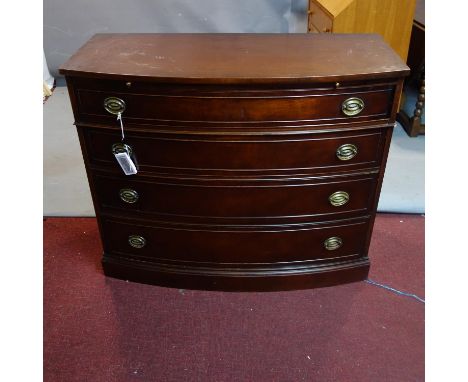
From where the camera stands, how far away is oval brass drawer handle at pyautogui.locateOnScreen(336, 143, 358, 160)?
1.32 metres

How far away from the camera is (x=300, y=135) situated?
4.18 feet

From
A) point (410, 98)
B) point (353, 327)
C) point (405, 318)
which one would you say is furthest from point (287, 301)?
point (410, 98)

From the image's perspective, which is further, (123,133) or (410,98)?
(410,98)

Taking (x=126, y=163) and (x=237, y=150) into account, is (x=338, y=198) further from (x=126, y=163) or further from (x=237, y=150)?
(x=126, y=163)

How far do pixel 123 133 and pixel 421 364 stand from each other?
1281 millimetres

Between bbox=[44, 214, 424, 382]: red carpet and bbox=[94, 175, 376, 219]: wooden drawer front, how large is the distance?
39cm

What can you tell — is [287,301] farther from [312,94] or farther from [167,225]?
[312,94]

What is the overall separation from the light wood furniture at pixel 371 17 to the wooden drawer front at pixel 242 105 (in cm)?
122

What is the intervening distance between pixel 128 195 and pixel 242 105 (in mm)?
547

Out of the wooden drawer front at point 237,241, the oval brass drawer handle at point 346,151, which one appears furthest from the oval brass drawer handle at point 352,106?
the wooden drawer front at point 237,241

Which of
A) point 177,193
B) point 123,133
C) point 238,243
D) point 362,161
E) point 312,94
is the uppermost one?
point 312,94

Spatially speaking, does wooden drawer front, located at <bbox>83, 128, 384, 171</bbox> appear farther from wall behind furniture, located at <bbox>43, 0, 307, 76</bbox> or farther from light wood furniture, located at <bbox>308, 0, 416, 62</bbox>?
wall behind furniture, located at <bbox>43, 0, 307, 76</bbox>

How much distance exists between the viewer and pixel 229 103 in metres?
1.21

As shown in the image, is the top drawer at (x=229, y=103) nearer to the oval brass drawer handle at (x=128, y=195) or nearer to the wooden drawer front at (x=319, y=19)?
the oval brass drawer handle at (x=128, y=195)
